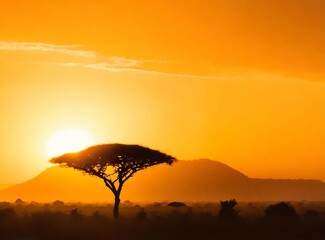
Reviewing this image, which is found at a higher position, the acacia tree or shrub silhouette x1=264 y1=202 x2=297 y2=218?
the acacia tree

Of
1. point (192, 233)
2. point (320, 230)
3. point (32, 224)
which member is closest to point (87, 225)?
point (32, 224)

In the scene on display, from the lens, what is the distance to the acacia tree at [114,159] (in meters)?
89.9

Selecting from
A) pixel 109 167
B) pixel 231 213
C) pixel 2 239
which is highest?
pixel 109 167

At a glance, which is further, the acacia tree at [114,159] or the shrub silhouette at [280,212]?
the acacia tree at [114,159]

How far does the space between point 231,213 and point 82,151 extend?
881 inches

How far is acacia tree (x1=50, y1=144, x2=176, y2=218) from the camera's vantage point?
89875mm

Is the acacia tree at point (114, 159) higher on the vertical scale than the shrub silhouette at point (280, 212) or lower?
higher

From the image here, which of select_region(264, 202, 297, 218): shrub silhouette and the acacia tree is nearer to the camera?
select_region(264, 202, 297, 218): shrub silhouette

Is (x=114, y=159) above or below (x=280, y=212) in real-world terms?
above

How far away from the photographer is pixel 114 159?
295 feet

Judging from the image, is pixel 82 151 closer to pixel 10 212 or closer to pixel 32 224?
pixel 10 212

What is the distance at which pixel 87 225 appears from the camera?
60219 mm

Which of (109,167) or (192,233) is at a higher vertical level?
(109,167)

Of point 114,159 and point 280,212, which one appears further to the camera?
point 114,159
